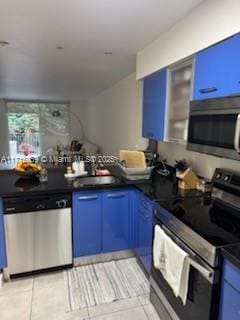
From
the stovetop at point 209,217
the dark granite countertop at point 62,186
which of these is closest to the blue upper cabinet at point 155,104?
the dark granite countertop at point 62,186

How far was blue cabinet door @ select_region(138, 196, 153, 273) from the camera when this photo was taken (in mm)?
2035

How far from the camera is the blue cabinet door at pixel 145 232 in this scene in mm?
2035

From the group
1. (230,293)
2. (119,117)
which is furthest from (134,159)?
(119,117)

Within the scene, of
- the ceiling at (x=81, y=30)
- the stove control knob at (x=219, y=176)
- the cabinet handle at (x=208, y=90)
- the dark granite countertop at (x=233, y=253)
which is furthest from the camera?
the stove control knob at (x=219, y=176)

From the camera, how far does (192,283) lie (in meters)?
1.33

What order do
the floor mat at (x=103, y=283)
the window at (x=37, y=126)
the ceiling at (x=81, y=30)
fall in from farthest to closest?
the window at (x=37, y=126) < the floor mat at (x=103, y=283) < the ceiling at (x=81, y=30)

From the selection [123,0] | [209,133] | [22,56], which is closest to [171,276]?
[209,133]

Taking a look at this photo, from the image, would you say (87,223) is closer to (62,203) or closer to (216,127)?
(62,203)

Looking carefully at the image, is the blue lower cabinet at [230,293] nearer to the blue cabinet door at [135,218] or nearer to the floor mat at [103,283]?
the floor mat at [103,283]

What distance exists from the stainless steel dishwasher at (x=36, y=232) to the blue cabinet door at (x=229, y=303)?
57.3 inches

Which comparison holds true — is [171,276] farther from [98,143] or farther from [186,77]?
[98,143]

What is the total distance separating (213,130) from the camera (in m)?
1.55

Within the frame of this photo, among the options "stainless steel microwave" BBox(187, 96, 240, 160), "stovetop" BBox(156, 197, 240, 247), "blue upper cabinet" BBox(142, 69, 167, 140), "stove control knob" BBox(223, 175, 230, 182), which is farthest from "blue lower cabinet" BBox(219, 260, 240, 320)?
"blue upper cabinet" BBox(142, 69, 167, 140)

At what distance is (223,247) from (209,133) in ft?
2.51
